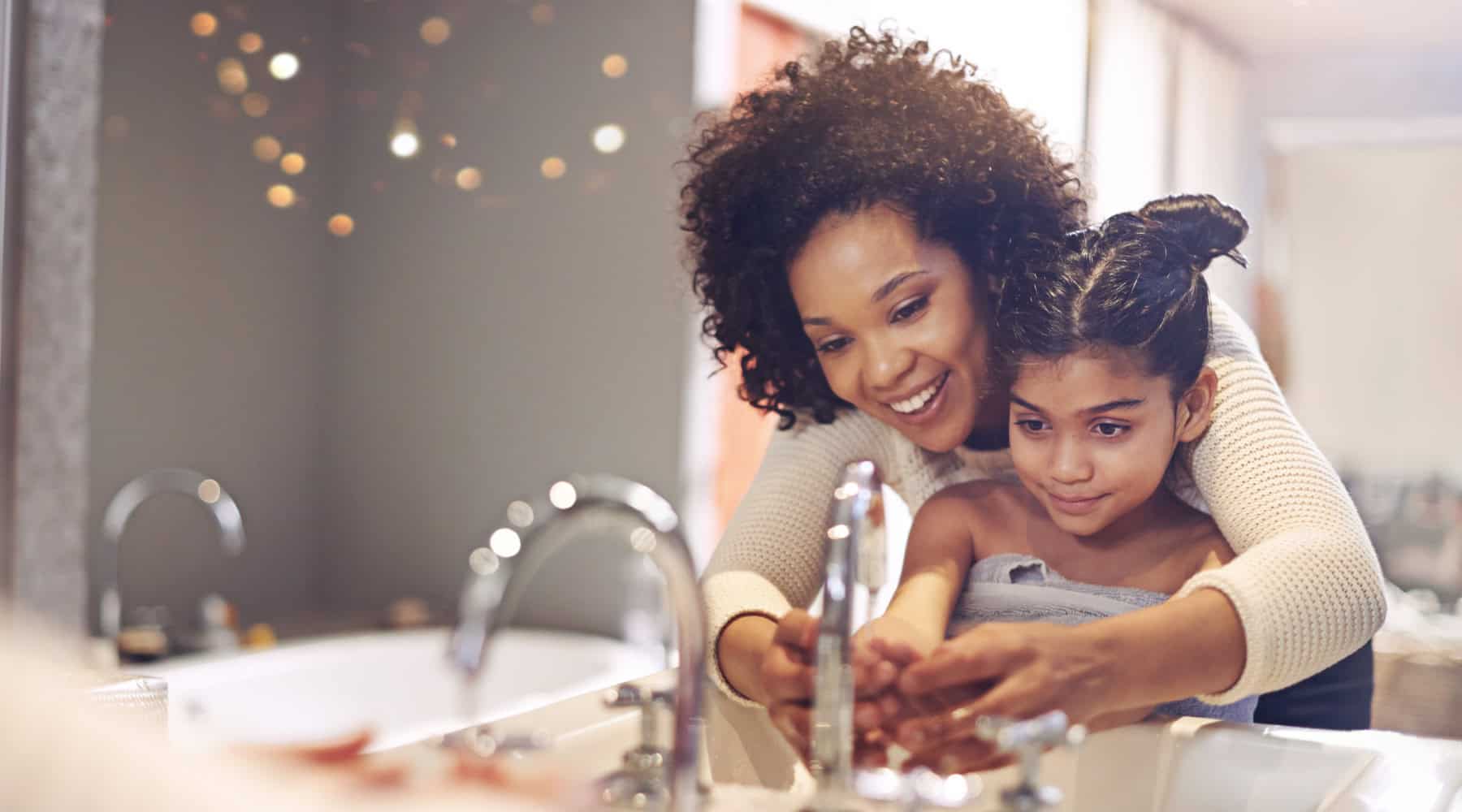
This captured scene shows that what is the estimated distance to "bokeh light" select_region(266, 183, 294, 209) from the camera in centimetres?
197

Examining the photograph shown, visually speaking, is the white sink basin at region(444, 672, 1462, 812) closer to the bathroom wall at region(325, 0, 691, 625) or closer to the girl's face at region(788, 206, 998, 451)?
the girl's face at region(788, 206, 998, 451)

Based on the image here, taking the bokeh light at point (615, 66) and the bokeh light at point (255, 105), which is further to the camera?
the bokeh light at point (255, 105)

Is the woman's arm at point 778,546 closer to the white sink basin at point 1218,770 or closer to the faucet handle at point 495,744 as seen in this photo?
the white sink basin at point 1218,770

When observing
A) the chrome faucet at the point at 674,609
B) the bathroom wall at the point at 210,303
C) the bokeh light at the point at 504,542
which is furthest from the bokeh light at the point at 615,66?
the chrome faucet at the point at 674,609

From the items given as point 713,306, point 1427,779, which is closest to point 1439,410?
point 1427,779

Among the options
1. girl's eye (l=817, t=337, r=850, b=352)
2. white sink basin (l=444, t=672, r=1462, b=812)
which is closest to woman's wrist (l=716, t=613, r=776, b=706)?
white sink basin (l=444, t=672, r=1462, b=812)

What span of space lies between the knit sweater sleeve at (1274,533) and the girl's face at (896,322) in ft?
0.58

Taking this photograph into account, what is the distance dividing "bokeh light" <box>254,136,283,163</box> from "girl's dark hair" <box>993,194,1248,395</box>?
4.44ft

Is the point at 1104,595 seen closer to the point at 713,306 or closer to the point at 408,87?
the point at 713,306

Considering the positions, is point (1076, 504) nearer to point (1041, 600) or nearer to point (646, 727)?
point (1041, 600)

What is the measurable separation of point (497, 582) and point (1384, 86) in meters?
1.11

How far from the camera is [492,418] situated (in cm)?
178

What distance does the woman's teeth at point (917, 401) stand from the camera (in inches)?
42.4

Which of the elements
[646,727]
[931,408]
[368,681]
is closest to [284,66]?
[368,681]
